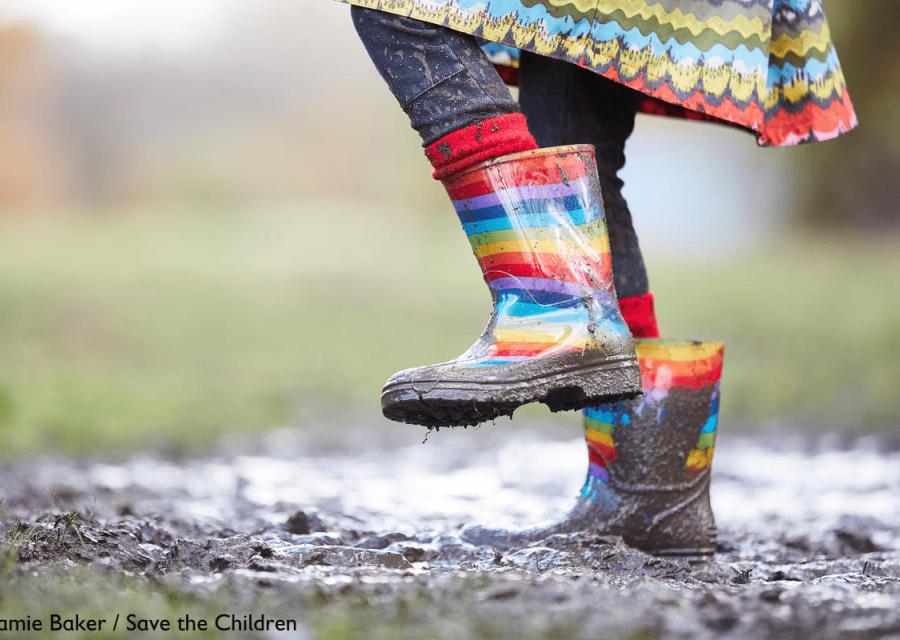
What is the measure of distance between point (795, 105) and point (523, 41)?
67 cm

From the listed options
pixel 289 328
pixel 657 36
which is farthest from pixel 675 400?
pixel 289 328

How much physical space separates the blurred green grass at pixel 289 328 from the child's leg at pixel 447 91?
2.71 meters

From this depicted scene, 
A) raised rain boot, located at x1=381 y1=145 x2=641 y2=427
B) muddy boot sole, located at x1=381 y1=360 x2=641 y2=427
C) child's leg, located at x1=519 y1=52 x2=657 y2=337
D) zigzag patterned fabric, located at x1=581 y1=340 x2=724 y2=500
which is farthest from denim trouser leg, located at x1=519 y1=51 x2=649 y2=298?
muddy boot sole, located at x1=381 y1=360 x2=641 y2=427

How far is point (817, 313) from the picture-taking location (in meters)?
6.95

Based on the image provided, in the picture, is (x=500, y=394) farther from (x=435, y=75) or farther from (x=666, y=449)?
(x=666, y=449)

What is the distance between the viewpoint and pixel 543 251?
1572 millimetres

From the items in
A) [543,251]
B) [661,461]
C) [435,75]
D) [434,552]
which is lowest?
[434,552]

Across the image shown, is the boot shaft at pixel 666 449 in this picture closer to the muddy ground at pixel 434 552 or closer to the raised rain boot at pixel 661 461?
the raised rain boot at pixel 661 461

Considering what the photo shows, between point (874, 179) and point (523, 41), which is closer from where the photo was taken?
point (523, 41)

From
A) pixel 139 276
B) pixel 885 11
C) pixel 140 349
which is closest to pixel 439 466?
pixel 140 349

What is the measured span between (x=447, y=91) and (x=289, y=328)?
A: 20.2 feet

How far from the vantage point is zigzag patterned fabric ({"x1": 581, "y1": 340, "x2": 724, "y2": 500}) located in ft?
6.44

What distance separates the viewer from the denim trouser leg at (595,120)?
6.21 feet

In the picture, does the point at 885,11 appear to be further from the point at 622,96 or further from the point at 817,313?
the point at 622,96
